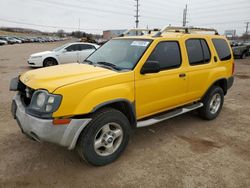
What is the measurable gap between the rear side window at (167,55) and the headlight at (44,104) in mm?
1633

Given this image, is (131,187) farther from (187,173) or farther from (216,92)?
(216,92)

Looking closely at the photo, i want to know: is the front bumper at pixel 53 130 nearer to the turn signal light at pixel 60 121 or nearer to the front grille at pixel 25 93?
the turn signal light at pixel 60 121

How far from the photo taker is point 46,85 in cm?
281

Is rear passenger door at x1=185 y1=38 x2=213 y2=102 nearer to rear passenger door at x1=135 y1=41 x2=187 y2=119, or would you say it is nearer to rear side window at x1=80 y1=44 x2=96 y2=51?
rear passenger door at x1=135 y1=41 x2=187 y2=119

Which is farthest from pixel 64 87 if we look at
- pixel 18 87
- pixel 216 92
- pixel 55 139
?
pixel 216 92

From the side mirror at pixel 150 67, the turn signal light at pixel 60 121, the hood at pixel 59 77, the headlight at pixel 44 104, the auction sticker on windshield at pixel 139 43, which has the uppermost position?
the auction sticker on windshield at pixel 139 43

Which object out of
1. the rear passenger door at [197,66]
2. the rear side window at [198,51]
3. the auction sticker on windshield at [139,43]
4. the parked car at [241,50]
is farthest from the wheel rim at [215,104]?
the parked car at [241,50]

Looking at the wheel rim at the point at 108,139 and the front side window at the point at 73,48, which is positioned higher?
the front side window at the point at 73,48

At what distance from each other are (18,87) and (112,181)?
1.97m

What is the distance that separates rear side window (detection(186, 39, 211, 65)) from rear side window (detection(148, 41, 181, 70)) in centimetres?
32

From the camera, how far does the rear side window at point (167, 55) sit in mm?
3710

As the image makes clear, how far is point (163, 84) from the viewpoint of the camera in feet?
12.2

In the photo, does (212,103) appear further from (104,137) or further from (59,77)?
(59,77)

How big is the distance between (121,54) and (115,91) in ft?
3.20
